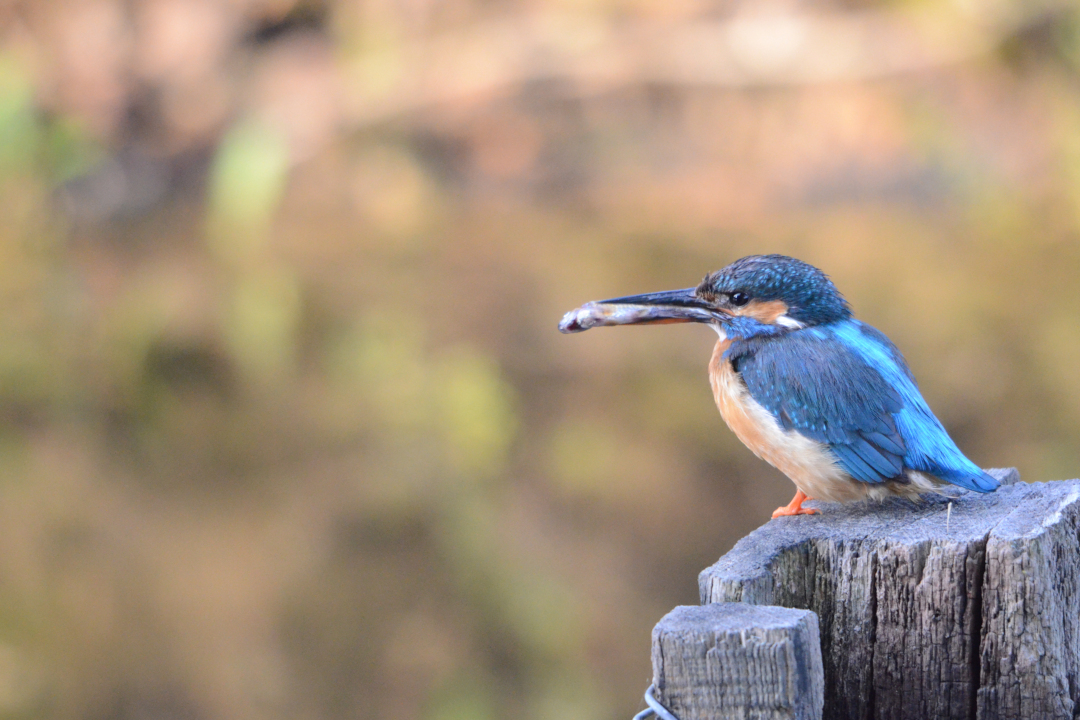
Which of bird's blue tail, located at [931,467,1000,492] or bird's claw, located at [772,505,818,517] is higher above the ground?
bird's blue tail, located at [931,467,1000,492]

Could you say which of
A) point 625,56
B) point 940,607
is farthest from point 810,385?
point 625,56

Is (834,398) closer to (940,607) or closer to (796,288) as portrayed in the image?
(796,288)

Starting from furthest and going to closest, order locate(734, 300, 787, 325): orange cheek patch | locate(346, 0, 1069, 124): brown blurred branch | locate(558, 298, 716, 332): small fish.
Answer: locate(346, 0, 1069, 124): brown blurred branch < locate(734, 300, 787, 325): orange cheek patch < locate(558, 298, 716, 332): small fish

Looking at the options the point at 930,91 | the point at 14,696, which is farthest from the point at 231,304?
the point at 930,91

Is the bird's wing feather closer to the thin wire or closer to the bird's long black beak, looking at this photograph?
the bird's long black beak

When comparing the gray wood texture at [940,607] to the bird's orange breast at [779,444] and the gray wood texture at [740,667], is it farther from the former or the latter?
the bird's orange breast at [779,444]

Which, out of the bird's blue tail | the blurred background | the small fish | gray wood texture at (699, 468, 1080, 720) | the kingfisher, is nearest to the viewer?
gray wood texture at (699, 468, 1080, 720)

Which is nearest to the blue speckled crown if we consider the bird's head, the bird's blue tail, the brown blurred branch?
the bird's head

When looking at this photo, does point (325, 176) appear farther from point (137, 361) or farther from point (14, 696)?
point (14, 696)

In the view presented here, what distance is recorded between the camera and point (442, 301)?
9.16 m

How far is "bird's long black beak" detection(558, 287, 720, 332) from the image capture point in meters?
2.34

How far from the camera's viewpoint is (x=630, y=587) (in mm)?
5027

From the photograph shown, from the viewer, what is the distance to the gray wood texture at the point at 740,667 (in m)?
1.40

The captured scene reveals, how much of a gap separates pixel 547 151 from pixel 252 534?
29.1 ft
